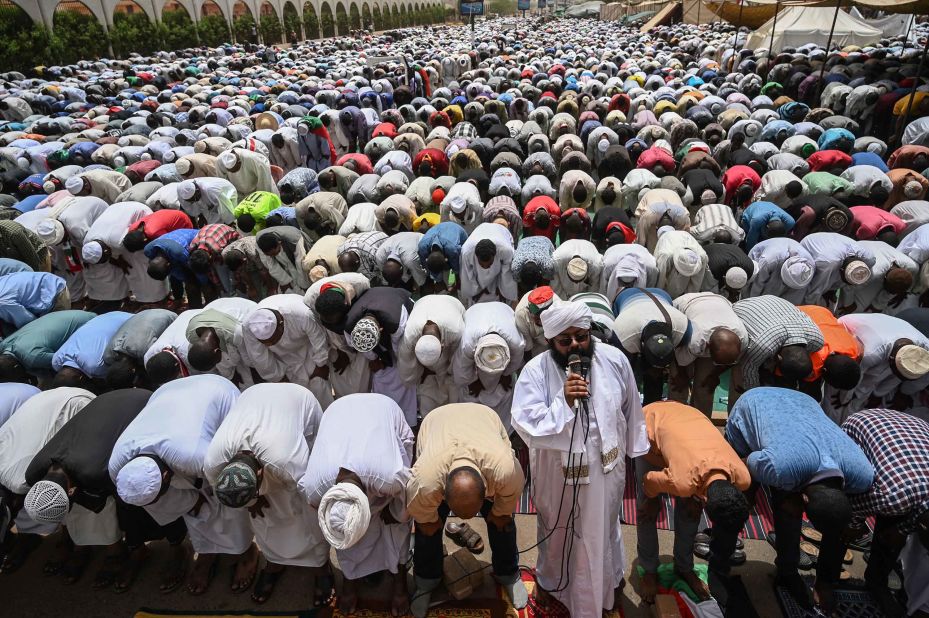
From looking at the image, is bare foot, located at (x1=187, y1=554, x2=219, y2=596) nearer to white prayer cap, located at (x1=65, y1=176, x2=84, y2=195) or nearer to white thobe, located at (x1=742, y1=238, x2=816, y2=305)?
white thobe, located at (x1=742, y1=238, x2=816, y2=305)

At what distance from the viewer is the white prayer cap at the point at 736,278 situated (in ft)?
14.9

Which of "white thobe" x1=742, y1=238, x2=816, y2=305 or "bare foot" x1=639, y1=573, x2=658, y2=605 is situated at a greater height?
"white thobe" x1=742, y1=238, x2=816, y2=305

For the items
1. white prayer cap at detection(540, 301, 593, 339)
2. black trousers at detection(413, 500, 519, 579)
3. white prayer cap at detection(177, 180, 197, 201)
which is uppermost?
white prayer cap at detection(540, 301, 593, 339)

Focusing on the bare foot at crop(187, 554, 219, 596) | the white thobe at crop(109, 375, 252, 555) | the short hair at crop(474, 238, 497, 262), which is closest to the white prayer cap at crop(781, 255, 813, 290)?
the short hair at crop(474, 238, 497, 262)

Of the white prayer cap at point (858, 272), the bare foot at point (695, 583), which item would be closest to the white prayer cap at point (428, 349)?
the bare foot at point (695, 583)

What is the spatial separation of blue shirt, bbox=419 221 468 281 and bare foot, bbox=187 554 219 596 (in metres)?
2.96

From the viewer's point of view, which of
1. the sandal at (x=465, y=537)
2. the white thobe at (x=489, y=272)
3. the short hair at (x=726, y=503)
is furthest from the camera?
the white thobe at (x=489, y=272)

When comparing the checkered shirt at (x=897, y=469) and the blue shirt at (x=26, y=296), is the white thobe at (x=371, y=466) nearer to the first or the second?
the checkered shirt at (x=897, y=469)

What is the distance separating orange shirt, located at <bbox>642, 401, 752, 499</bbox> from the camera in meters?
2.58

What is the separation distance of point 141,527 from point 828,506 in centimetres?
381

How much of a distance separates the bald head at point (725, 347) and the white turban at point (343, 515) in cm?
248

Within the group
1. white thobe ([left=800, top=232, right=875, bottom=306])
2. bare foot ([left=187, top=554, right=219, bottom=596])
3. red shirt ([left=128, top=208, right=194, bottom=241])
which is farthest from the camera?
red shirt ([left=128, top=208, right=194, bottom=241])

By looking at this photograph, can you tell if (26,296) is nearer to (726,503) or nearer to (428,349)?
(428,349)

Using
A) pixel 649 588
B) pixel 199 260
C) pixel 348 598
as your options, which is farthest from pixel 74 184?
pixel 649 588
